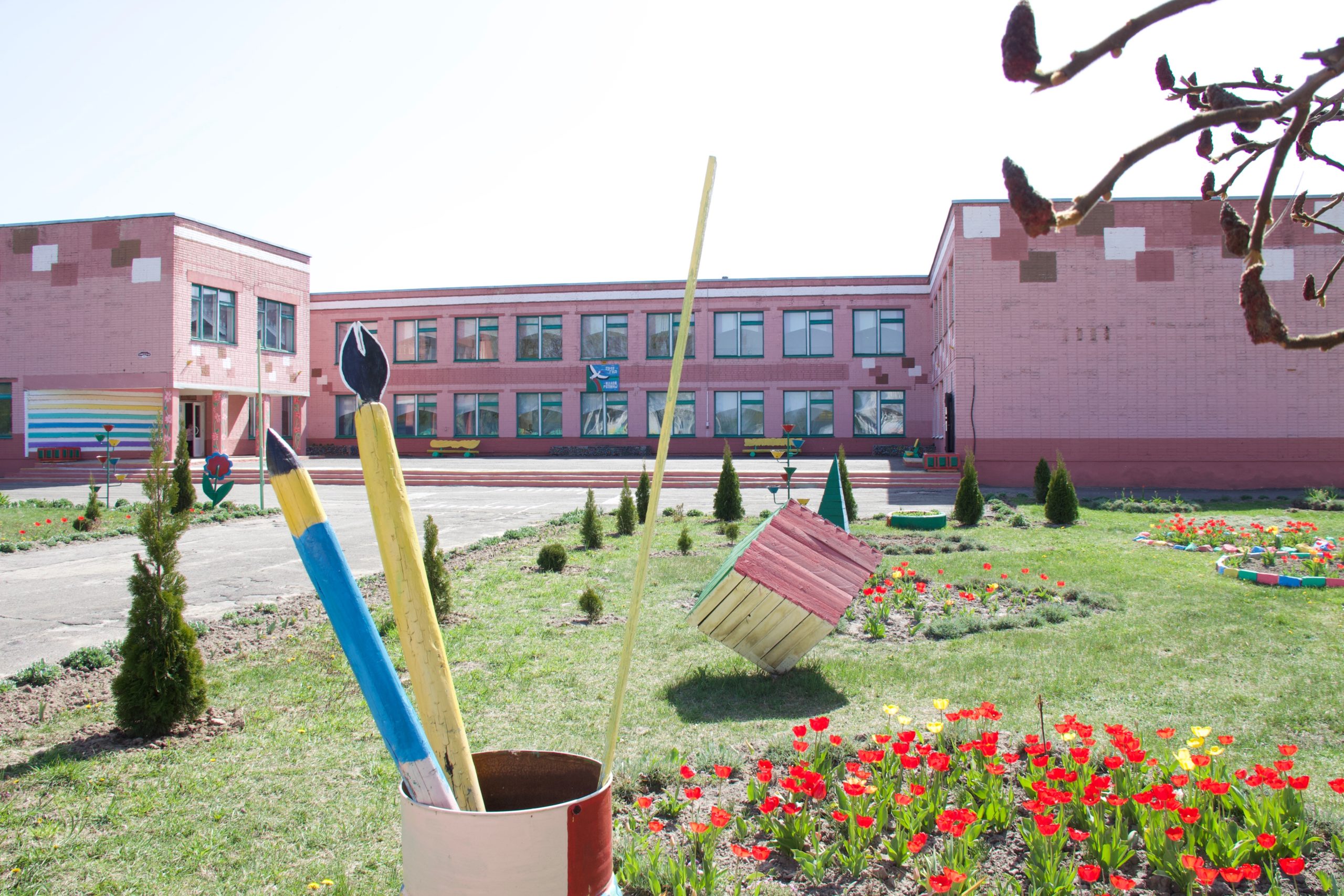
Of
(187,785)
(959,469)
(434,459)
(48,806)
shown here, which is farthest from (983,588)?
(434,459)

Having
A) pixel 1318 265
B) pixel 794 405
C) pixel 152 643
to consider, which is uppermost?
pixel 1318 265

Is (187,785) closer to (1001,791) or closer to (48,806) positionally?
(48,806)

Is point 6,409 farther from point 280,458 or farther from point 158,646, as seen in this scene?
point 280,458

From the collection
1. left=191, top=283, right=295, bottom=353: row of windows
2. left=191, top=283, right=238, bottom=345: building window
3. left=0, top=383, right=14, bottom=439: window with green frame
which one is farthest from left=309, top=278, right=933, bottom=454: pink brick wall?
left=0, top=383, right=14, bottom=439: window with green frame

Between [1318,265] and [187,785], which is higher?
[1318,265]

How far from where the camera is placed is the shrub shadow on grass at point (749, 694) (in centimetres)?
514

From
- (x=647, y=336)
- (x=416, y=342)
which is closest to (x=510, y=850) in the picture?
(x=647, y=336)

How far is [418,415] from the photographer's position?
133 ft

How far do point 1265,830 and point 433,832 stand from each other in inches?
116

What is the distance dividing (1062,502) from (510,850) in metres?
14.6

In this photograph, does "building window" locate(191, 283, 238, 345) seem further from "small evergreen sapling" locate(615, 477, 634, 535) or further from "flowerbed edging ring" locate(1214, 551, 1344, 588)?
"flowerbed edging ring" locate(1214, 551, 1344, 588)

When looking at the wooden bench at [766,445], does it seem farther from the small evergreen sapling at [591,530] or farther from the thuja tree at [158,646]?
the thuja tree at [158,646]

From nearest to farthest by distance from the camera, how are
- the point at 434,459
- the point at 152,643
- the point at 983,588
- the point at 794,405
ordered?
the point at 152,643 → the point at 983,588 → the point at 434,459 → the point at 794,405

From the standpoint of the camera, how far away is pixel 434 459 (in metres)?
35.2
